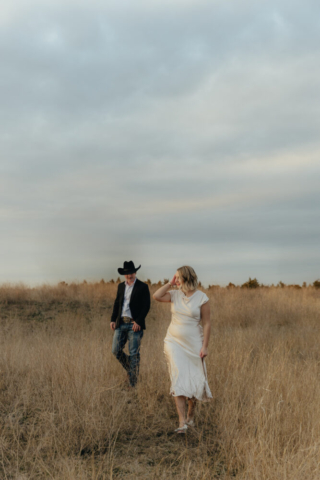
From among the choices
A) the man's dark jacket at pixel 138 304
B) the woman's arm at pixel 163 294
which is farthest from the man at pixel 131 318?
the woman's arm at pixel 163 294

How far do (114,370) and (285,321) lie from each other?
10098mm

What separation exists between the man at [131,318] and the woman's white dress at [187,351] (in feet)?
5.96

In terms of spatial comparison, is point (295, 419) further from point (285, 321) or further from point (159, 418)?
point (285, 321)

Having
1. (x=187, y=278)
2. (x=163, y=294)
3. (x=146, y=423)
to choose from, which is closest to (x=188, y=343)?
(x=163, y=294)

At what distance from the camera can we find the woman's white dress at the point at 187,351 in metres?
4.93

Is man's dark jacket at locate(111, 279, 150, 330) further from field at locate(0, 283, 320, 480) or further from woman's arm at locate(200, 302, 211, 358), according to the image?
woman's arm at locate(200, 302, 211, 358)

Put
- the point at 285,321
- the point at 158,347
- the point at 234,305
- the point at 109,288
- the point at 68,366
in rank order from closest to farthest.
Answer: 1. the point at 68,366
2. the point at 158,347
3. the point at 285,321
4. the point at 234,305
5. the point at 109,288

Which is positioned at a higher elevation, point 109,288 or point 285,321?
point 109,288

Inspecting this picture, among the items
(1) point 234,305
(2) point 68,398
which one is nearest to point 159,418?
(2) point 68,398

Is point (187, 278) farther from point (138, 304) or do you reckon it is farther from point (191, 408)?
point (138, 304)

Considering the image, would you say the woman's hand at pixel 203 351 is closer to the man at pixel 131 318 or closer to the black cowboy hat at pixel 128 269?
the man at pixel 131 318

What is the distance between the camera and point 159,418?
580cm

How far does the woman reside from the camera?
493 centimetres

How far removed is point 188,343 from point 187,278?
0.78 meters
